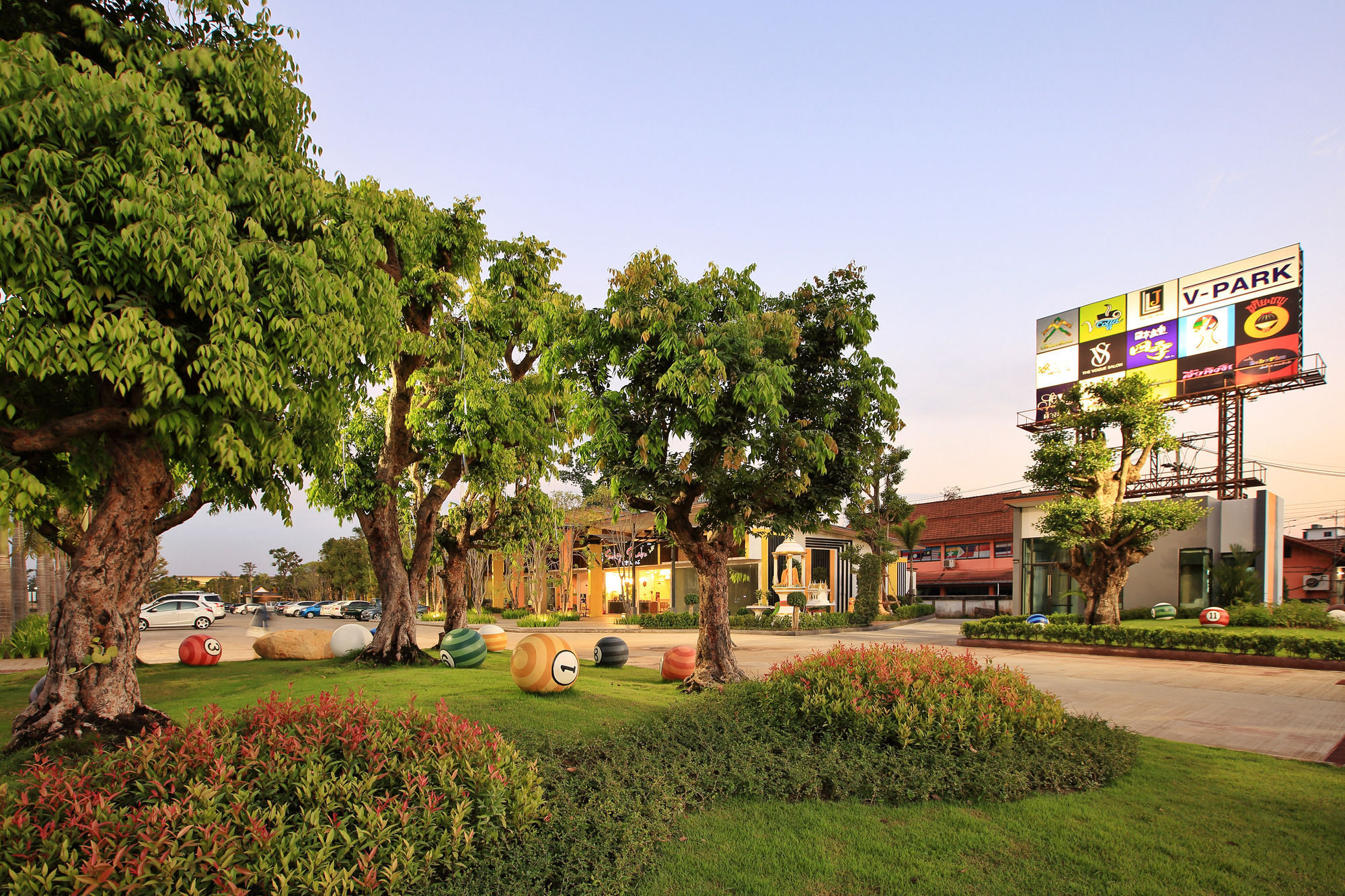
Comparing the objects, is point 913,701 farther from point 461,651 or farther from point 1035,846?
point 461,651

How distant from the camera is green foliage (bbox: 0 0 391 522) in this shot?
18.2 ft

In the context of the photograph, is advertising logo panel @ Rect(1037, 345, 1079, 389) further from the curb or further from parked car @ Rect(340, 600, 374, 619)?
parked car @ Rect(340, 600, 374, 619)

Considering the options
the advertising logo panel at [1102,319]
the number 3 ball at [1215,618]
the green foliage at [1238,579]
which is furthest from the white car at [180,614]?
the advertising logo panel at [1102,319]

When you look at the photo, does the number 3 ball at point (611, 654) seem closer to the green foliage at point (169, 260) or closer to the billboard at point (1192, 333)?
the green foliage at point (169, 260)

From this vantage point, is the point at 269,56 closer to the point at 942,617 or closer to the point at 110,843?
the point at 110,843

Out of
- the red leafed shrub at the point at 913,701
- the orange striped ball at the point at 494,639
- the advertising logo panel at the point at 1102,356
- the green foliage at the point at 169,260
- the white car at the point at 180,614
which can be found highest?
the advertising logo panel at the point at 1102,356

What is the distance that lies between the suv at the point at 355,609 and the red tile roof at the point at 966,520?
36.0 m

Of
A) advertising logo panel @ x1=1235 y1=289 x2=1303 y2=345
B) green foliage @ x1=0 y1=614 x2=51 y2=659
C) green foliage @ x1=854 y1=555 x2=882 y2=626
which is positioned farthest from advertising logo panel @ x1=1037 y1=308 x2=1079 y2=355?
green foliage @ x1=0 y1=614 x2=51 y2=659

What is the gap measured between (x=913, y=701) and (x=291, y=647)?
1437 cm

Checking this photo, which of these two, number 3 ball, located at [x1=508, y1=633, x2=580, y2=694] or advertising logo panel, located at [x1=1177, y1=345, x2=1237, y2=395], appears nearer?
number 3 ball, located at [x1=508, y1=633, x2=580, y2=694]

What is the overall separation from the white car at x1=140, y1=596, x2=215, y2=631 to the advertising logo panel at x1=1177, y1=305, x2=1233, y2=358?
49.3 metres

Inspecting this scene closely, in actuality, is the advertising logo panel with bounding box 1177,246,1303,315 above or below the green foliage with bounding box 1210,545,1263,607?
above

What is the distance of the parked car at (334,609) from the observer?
153ft

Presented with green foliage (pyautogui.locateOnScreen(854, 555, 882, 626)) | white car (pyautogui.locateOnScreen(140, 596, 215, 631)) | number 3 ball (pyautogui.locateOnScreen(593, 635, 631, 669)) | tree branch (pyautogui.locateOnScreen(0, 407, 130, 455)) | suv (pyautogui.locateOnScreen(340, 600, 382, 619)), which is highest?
tree branch (pyautogui.locateOnScreen(0, 407, 130, 455))
